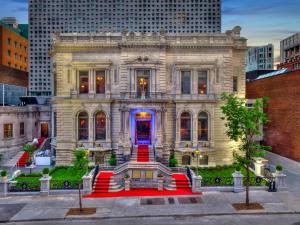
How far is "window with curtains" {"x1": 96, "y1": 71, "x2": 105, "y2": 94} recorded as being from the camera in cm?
3150

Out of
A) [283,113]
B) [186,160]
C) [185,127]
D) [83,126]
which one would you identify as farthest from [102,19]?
[283,113]

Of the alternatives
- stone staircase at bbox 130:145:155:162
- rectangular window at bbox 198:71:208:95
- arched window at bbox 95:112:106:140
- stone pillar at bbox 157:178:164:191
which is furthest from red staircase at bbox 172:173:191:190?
rectangular window at bbox 198:71:208:95

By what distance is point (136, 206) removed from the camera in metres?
A: 20.3

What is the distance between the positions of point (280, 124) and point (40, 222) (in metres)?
28.4

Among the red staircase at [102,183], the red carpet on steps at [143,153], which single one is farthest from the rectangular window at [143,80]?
the red staircase at [102,183]

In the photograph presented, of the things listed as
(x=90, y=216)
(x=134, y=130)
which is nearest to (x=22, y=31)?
(x=134, y=130)

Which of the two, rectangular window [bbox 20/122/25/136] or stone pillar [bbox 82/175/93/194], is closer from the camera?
stone pillar [bbox 82/175/93/194]

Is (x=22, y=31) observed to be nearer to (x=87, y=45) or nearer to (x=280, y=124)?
(x=87, y=45)

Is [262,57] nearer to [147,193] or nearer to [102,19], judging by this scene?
[102,19]

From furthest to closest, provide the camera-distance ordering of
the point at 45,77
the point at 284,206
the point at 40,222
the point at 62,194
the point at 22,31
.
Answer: the point at 22,31, the point at 45,77, the point at 62,194, the point at 284,206, the point at 40,222

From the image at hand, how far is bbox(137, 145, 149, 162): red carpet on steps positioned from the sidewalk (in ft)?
23.6

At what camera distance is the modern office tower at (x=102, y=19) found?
6003 centimetres

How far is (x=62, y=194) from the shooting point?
74.5 ft

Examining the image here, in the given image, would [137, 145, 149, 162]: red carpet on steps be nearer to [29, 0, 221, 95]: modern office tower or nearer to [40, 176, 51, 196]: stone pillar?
[40, 176, 51, 196]: stone pillar
